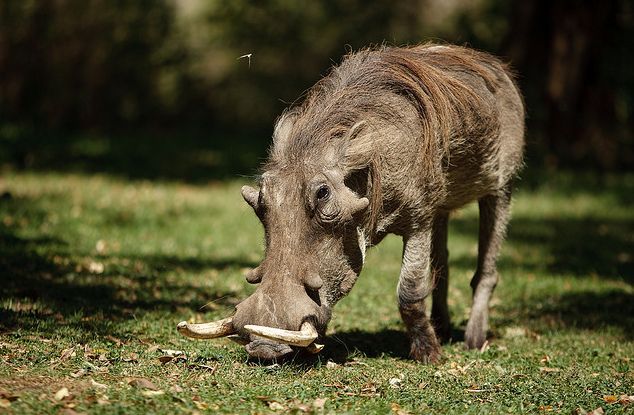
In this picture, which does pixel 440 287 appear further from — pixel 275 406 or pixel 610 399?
pixel 275 406

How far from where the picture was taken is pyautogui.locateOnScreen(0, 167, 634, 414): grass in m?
4.57

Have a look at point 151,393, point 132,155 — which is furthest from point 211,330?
point 132,155

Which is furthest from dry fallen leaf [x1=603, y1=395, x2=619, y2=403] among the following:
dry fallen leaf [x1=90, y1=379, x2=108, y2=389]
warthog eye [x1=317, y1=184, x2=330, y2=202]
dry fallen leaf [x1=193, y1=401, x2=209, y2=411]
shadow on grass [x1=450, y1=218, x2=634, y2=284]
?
shadow on grass [x1=450, y1=218, x2=634, y2=284]

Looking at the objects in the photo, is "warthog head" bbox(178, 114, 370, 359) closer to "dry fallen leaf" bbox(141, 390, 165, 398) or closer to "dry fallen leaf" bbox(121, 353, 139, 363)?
"dry fallen leaf" bbox(121, 353, 139, 363)

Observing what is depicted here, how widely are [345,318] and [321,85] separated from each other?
1907mm

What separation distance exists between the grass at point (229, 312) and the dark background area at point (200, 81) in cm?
266

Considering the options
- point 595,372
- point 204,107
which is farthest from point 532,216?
point 204,107

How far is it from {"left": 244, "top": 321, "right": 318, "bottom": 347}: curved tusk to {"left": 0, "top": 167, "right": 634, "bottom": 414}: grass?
0.25m

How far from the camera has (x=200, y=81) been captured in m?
19.5

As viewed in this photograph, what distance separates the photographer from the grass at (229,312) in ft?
15.0

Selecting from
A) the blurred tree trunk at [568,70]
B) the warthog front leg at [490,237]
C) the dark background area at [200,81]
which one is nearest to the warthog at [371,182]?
the warthog front leg at [490,237]

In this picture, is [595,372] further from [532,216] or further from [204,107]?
[204,107]

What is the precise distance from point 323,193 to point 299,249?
33cm

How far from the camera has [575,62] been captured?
49.2 ft
